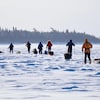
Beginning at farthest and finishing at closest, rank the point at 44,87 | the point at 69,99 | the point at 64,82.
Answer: the point at 64,82
the point at 44,87
the point at 69,99

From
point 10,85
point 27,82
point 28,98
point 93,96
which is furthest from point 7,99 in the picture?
point 27,82

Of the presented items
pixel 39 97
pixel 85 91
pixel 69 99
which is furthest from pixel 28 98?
pixel 85 91

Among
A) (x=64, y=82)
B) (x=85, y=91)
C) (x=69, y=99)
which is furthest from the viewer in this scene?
(x=64, y=82)

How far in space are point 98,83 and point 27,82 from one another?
2.33 m

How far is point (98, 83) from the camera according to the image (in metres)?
15.1

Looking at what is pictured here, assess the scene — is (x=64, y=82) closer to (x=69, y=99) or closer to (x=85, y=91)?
(x=85, y=91)

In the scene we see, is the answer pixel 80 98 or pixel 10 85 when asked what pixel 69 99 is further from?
pixel 10 85

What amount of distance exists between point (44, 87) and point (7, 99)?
2802 millimetres

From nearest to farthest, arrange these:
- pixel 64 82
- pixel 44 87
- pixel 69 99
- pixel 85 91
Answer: pixel 69 99, pixel 85 91, pixel 44 87, pixel 64 82

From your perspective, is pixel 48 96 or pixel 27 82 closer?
pixel 48 96

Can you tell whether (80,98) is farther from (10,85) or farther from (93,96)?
(10,85)

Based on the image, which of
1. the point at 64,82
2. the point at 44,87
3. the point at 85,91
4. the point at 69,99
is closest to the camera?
the point at 69,99

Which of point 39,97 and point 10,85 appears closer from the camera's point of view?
point 39,97

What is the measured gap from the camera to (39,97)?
39.0 ft
